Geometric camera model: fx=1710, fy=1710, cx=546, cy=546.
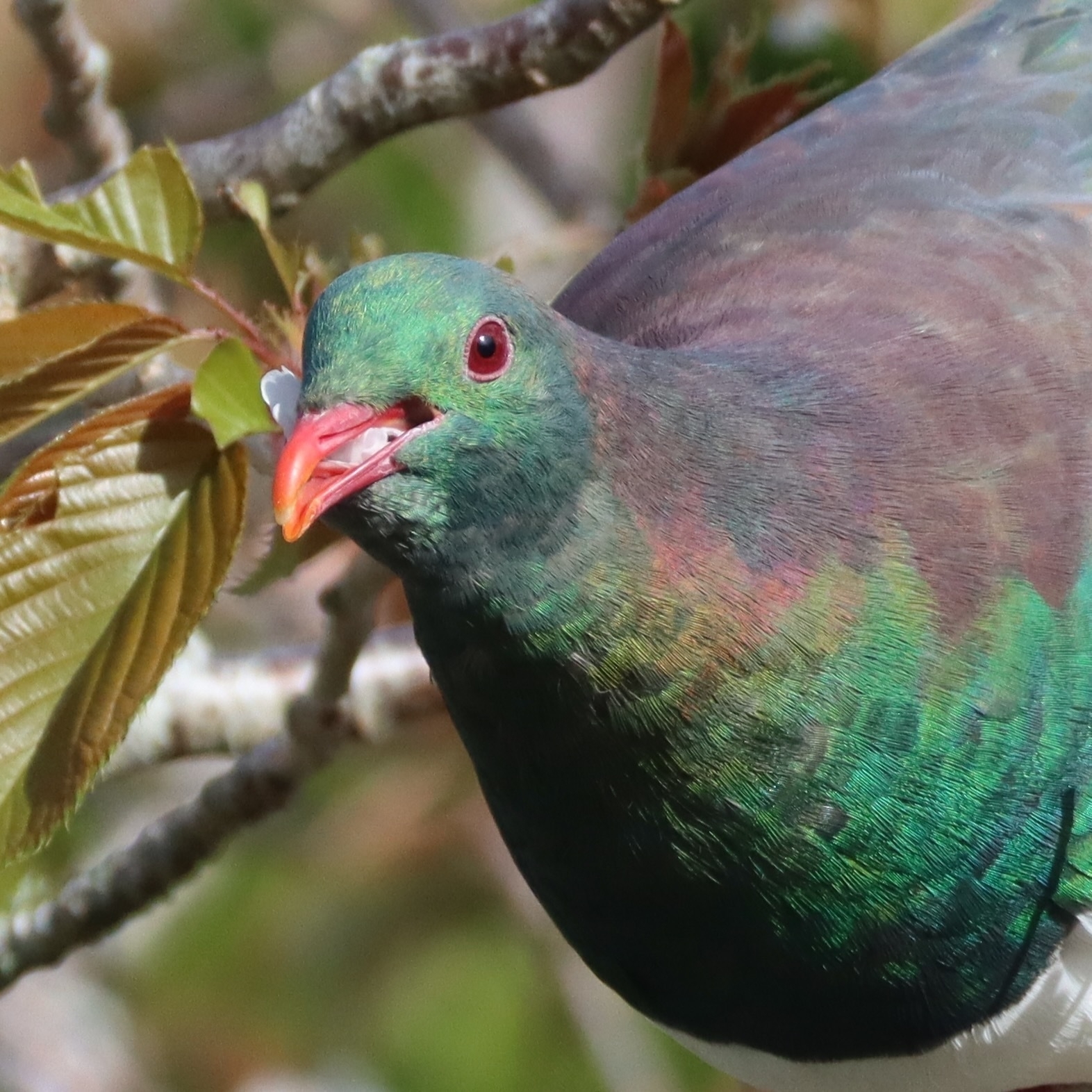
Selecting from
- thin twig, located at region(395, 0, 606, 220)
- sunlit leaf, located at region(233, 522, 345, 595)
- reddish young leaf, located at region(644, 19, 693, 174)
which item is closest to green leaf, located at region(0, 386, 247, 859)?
sunlit leaf, located at region(233, 522, 345, 595)

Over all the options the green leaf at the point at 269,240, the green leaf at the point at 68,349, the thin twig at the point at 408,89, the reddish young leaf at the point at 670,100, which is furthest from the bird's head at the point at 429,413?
the reddish young leaf at the point at 670,100

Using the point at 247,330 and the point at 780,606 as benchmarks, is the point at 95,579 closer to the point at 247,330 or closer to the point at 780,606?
the point at 247,330

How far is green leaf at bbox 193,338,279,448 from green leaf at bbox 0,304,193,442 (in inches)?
2.3

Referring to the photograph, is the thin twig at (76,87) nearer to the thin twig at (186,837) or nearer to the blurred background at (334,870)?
the thin twig at (186,837)

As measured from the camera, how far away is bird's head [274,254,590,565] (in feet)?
4.50

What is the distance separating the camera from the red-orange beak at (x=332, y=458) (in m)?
1.34

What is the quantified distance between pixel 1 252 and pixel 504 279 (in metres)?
0.91

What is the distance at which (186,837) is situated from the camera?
93.6 inches

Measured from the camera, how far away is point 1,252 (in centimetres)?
211

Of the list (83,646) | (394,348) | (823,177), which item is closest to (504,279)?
(394,348)

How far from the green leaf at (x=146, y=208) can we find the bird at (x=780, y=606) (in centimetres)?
21

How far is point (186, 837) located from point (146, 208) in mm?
1055

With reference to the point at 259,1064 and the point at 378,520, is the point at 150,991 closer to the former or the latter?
the point at 259,1064

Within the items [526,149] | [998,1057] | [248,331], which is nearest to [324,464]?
[248,331]
